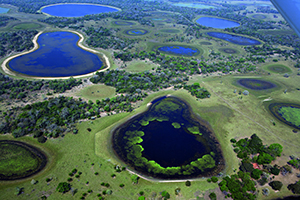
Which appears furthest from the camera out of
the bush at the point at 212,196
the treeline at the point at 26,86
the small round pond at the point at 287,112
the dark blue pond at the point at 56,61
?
the dark blue pond at the point at 56,61

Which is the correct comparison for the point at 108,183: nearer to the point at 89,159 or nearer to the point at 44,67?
the point at 89,159

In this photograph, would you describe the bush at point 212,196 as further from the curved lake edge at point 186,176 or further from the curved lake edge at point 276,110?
the curved lake edge at point 276,110

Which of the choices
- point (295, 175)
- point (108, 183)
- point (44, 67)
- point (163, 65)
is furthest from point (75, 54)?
point (295, 175)

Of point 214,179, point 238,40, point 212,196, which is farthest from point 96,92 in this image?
point 238,40

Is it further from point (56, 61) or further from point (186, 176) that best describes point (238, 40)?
point (186, 176)

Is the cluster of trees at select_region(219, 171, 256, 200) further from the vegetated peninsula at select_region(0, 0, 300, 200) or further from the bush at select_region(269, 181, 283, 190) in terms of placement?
the bush at select_region(269, 181, 283, 190)

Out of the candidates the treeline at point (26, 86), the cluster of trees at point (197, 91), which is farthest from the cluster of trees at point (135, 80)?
the treeline at point (26, 86)

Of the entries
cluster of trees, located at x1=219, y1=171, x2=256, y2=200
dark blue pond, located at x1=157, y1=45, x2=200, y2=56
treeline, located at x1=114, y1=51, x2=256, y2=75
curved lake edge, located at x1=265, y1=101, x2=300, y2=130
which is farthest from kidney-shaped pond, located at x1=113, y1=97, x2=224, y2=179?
dark blue pond, located at x1=157, y1=45, x2=200, y2=56
